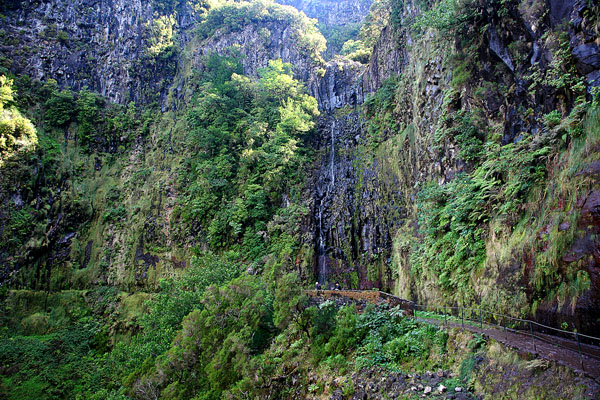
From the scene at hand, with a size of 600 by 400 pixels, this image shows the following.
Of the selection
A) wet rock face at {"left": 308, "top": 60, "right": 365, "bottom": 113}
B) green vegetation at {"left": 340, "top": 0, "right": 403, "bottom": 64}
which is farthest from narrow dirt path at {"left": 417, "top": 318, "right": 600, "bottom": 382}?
green vegetation at {"left": 340, "top": 0, "right": 403, "bottom": 64}

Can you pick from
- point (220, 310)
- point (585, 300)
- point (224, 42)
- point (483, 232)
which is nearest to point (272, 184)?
point (220, 310)

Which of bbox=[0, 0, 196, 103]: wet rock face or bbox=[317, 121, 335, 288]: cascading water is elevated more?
bbox=[0, 0, 196, 103]: wet rock face

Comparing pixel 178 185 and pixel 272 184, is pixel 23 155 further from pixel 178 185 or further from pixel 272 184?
pixel 272 184

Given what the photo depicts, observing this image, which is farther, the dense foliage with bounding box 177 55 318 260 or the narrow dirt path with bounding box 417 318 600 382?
the dense foliage with bounding box 177 55 318 260

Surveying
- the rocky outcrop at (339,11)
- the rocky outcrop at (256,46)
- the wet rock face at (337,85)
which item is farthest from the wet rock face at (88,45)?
the rocky outcrop at (339,11)

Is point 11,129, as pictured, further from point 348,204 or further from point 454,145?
point 454,145

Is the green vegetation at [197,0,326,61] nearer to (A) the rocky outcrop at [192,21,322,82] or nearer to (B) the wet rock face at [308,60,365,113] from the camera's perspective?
(A) the rocky outcrop at [192,21,322,82]

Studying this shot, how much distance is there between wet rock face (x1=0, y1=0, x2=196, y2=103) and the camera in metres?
29.4

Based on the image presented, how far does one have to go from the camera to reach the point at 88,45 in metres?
32.2

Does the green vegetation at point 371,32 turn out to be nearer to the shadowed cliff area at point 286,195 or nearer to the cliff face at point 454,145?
the shadowed cliff area at point 286,195

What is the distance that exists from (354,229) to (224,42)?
25.9 m

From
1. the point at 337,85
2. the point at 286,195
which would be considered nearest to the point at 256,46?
the point at 337,85

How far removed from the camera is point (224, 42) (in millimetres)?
33406

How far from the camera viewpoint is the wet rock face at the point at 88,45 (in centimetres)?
2942
